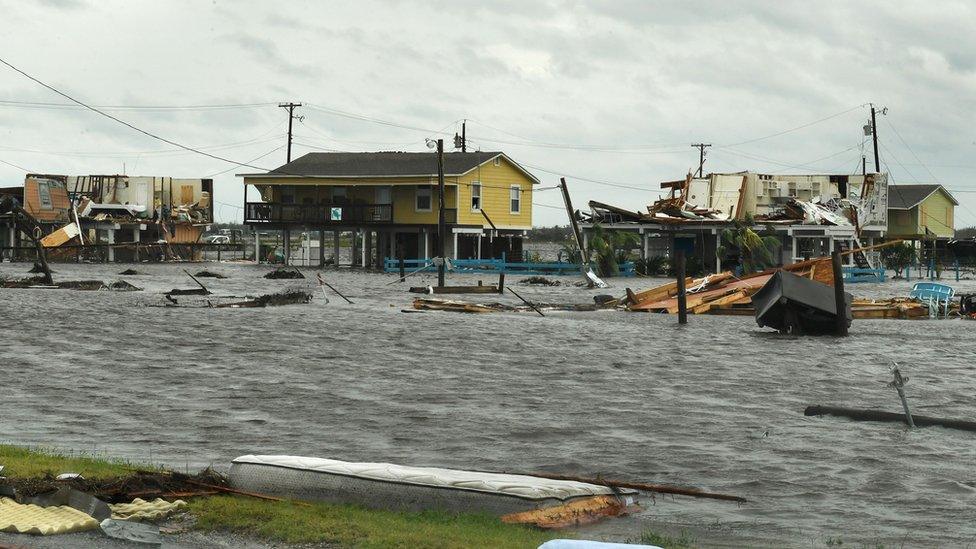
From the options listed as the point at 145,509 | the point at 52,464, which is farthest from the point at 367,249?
the point at 145,509

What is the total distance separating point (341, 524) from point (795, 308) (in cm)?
2666

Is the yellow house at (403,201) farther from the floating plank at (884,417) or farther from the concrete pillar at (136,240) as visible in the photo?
the floating plank at (884,417)

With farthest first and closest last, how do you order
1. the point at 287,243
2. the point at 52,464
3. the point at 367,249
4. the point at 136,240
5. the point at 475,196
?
the point at 136,240 < the point at 287,243 < the point at 367,249 < the point at 475,196 < the point at 52,464

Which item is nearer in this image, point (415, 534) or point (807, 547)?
point (415, 534)

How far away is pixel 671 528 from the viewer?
36.8 feet

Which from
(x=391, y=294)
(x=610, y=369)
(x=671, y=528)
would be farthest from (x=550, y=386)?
(x=391, y=294)

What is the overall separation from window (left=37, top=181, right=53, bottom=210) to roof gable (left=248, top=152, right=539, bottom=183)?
20.5 metres

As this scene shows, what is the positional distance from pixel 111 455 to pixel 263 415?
3931mm

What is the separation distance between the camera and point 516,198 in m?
80.4

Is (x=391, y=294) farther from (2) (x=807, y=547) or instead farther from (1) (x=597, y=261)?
(2) (x=807, y=547)

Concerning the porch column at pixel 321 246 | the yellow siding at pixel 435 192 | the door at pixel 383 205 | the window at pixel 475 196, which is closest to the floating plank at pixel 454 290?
the yellow siding at pixel 435 192

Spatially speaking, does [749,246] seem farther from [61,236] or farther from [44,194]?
[44,194]

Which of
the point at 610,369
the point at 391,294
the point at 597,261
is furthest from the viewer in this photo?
the point at 597,261

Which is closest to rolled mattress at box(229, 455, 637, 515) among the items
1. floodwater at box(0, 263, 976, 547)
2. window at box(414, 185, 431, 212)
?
floodwater at box(0, 263, 976, 547)
